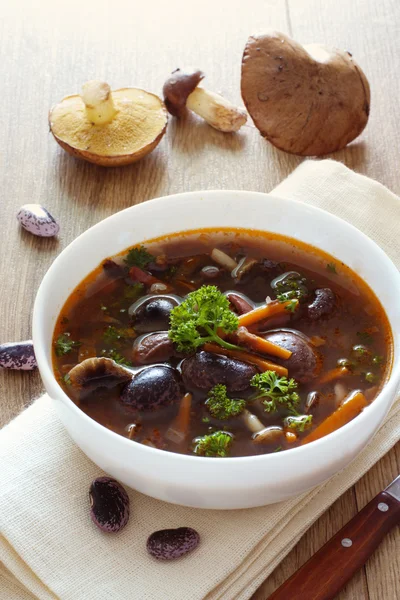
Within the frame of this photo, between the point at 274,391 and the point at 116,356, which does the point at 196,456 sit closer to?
the point at 274,391

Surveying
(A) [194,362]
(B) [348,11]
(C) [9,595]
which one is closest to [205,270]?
(A) [194,362]

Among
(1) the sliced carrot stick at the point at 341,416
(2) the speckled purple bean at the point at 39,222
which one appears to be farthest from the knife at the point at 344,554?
(2) the speckled purple bean at the point at 39,222

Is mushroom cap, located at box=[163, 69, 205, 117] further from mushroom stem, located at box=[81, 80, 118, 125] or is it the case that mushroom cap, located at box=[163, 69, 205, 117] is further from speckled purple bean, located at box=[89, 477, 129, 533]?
speckled purple bean, located at box=[89, 477, 129, 533]

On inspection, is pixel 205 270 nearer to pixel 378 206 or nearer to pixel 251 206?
pixel 251 206

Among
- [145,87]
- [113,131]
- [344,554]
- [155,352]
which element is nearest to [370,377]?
[344,554]

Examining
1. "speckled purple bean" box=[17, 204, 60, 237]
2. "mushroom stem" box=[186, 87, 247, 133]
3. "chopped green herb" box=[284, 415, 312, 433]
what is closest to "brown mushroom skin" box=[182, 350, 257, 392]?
"chopped green herb" box=[284, 415, 312, 433]

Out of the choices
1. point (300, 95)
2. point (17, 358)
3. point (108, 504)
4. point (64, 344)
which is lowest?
point (17, 358)
